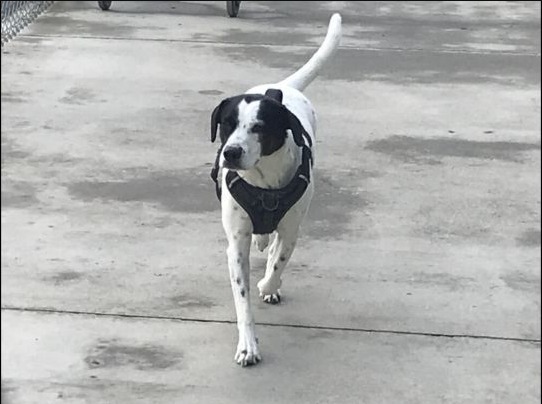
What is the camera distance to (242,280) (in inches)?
172

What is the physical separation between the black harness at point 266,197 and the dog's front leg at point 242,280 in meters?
0.06

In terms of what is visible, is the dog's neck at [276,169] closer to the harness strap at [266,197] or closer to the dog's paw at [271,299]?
the harness strap at [266,197]

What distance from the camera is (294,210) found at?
435 centimetres

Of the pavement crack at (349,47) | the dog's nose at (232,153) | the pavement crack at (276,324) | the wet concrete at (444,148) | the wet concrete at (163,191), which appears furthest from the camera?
the pavement crack at (349,47)

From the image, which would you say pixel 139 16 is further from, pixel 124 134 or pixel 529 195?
pixel 529 195

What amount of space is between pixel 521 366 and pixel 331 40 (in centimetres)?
200

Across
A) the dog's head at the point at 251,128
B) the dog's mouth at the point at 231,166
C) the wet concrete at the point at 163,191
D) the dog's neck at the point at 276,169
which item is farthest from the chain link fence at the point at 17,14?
the dog's mouth at the point at 231,166

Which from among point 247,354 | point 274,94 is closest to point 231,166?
point 274,94

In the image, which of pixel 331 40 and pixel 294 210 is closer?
pixel 294 210

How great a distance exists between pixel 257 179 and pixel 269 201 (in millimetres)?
104

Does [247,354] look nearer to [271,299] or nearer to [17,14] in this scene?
[271,299]

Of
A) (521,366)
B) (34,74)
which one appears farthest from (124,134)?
(521,366)

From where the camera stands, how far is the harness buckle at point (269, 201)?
419cm

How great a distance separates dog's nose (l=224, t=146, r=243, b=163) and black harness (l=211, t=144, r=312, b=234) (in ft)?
1.07
